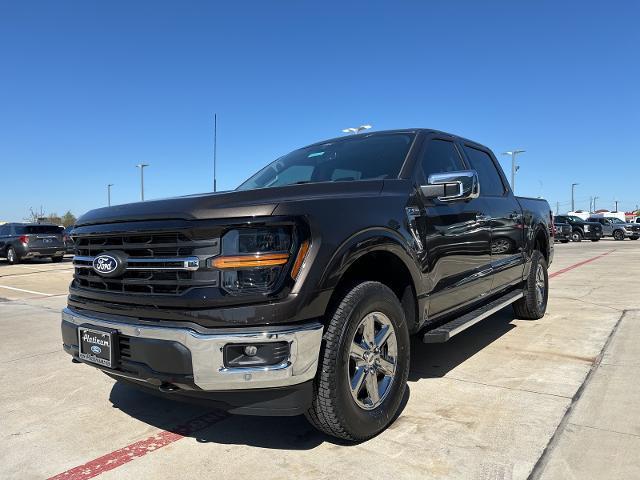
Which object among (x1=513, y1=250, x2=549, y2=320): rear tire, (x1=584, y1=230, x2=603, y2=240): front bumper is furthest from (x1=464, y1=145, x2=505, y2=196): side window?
(x1=584, y1=230, x2=603, y2=240): front bumper

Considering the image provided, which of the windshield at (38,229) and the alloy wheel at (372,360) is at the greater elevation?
the windshield at (38,229)

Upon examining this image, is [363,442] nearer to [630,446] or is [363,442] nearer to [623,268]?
[630,446]

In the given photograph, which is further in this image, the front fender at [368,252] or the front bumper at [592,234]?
the front bumper at [592,234]

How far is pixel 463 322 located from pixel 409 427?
110cm

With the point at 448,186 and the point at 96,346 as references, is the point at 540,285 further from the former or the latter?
the point at 96,346

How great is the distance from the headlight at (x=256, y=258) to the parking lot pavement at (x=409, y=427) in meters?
0.97

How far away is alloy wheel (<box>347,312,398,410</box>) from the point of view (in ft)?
9.20

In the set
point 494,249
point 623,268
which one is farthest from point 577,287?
point 494,249

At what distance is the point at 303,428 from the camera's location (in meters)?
3.10

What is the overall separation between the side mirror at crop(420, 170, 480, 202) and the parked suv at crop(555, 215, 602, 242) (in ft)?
103

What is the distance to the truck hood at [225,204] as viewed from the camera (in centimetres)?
250

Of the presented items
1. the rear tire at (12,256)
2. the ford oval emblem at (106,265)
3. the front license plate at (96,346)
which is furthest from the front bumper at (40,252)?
the ford oval emblem at (106,265)

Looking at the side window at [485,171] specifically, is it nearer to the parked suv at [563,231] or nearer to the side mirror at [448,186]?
the side mirror at [448,186]

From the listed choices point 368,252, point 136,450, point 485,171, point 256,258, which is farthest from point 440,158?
point 136,450
